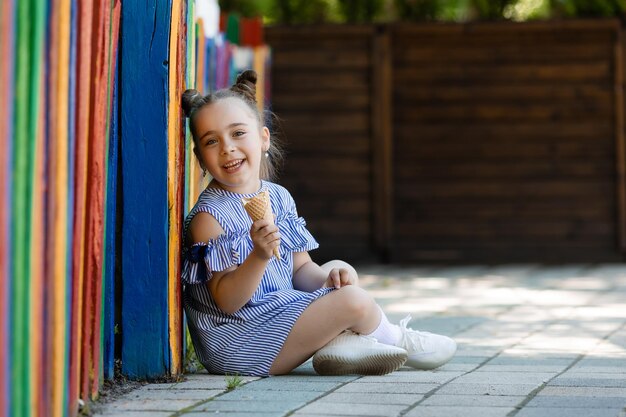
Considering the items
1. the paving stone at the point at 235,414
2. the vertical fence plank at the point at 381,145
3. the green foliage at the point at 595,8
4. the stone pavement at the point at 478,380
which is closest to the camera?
the paving stone at the point at 235,414

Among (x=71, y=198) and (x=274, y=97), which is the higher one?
(x=274, y=97)

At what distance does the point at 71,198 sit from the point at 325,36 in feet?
25.7

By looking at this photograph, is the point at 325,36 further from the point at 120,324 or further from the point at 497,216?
the point at 120,324

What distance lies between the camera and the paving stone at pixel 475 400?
11.4ft

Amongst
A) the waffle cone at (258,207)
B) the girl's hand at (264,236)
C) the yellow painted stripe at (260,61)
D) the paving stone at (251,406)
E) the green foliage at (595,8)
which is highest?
the green foliage at (595,8)

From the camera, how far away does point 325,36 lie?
10.7 m

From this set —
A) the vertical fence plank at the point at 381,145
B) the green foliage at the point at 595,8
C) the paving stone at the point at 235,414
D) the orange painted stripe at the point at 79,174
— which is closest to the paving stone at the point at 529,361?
the paving stone at the point at 235,414

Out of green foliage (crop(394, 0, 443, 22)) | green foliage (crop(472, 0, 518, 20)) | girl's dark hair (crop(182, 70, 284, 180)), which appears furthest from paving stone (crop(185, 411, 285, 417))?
green foliage (crop(472, 0, 518, 20))

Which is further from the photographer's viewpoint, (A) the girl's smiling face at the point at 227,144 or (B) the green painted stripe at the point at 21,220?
(A) the girl's smiling face at the point at 227,144

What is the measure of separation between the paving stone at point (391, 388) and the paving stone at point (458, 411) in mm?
289

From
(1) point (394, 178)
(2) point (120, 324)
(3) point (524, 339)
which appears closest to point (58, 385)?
(2) point (120, 324)

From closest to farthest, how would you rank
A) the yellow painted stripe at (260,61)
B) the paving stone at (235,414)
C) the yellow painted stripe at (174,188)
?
the paving stone at (235,414) < the yellow painted stripe at (174,188) < the yellow painted stripe at (260,61)

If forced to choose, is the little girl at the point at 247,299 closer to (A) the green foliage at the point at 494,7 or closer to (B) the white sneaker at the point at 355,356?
(B) the white sneaker at the point at 355,356

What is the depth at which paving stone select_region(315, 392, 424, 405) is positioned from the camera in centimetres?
350
